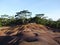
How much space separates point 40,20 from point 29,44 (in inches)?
1238

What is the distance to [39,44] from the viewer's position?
1293cm

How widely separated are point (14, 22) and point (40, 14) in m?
7.79

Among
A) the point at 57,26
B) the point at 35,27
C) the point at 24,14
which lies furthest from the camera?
the point at 24,14

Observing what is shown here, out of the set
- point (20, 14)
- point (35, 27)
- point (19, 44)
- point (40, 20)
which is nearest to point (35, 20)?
point (40, 20)

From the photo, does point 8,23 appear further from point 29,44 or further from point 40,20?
point 29,44

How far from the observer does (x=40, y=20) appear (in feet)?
145

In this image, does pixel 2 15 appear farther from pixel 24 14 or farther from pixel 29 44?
pixel 29 44

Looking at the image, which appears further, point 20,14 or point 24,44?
point 20,14

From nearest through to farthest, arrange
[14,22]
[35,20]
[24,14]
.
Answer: [35,20] < [14,22] < [24,14]

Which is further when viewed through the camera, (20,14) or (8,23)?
(20,14)

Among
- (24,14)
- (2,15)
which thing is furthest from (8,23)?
(2,15)

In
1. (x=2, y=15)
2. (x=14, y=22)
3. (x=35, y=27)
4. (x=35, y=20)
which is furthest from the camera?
(x=2, y=15)

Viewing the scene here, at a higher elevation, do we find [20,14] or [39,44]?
[20,14]

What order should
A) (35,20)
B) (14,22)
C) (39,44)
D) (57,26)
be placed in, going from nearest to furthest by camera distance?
(39,44) < (57,26) < (35,20) < (14,22)
